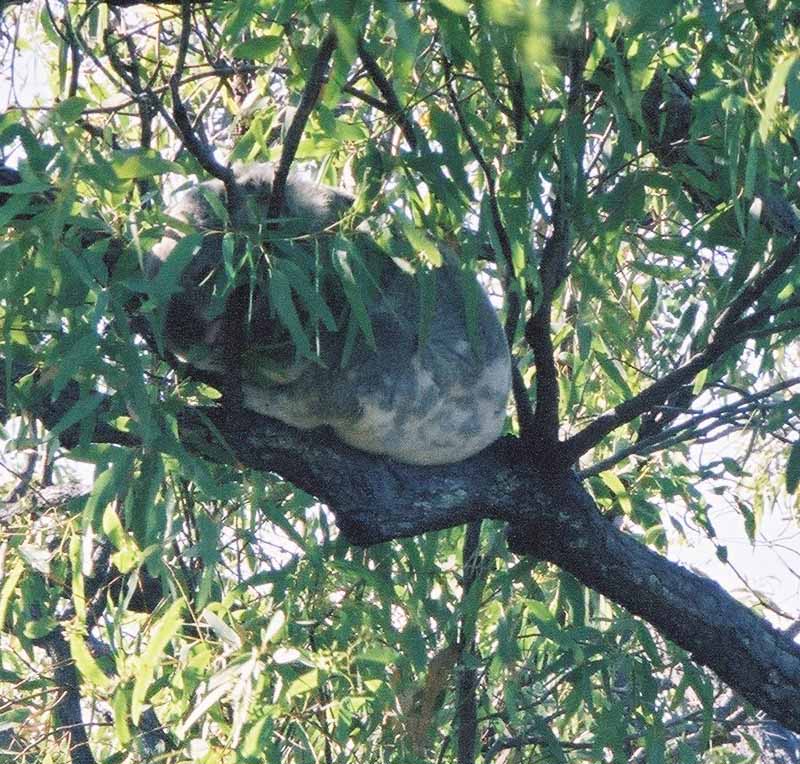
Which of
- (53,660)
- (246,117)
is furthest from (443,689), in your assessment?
(246,117)

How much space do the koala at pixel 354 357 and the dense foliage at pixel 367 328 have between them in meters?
0.07

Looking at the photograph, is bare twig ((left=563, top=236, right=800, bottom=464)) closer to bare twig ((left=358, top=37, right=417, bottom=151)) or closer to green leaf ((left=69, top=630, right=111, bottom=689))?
bare twig ((left=358, top=37, right=417, bottom=151))

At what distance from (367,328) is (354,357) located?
40 cm

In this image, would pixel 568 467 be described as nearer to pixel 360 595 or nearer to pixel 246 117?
pixel 360 595

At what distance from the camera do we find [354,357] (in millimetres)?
2084

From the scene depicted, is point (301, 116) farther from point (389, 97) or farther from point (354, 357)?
point (354, 357)

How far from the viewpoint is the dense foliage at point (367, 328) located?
1.54 metres

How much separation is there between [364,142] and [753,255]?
620 mm

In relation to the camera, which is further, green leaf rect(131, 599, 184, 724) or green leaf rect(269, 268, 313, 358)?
green leaf rect(131, 599, 184, 724)

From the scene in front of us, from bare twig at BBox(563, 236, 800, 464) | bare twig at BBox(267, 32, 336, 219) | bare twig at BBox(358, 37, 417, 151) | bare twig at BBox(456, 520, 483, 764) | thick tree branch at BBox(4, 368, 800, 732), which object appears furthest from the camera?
bare twig at BBox(456, 520, 483, 764)

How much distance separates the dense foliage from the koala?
69 millimetres

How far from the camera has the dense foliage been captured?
154cm

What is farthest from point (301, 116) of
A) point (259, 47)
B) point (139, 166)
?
point (139, 166)

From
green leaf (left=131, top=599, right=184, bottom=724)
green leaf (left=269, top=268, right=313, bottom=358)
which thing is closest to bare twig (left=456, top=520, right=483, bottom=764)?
green leaf (left=131, top=599, right=184, bottom=724)
